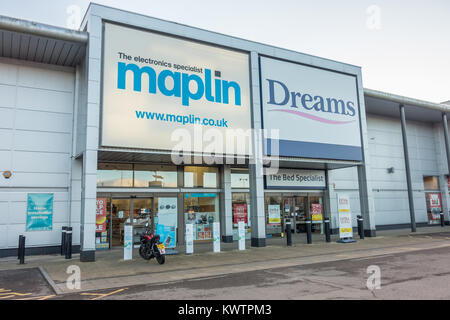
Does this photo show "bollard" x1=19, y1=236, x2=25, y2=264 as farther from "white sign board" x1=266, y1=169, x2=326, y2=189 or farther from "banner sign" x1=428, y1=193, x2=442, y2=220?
"banner sign" x1=428, y1=193, x2=442, y2=220

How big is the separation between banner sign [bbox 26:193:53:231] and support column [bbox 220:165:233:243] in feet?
24.6

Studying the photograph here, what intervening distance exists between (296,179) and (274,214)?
2255mm

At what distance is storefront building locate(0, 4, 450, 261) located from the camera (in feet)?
40.9

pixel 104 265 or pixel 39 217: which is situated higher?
pixel 39 217

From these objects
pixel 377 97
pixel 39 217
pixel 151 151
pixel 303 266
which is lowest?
pixel 303 266

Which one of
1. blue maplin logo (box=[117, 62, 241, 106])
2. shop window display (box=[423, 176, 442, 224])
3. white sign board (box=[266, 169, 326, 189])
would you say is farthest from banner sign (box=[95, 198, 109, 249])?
shop window display (box=[423, 176, 442, 224])

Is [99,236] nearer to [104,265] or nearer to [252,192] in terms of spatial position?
[104,265]

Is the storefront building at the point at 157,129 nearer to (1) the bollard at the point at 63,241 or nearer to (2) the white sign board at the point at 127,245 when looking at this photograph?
(1) the bollard at the point at 63,241

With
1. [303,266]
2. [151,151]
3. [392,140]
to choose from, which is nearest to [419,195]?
[392,140]

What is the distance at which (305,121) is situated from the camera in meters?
16.3

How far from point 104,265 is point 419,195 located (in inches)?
888

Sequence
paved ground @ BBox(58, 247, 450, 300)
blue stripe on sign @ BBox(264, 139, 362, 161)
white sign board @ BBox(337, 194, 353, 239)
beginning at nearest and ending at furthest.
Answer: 1. paved ground @ BBox(58, 247, 450, 300)
2. blue stripe on sign @ BBox(264, 139, 362, 161)
3. white sign board @ BBox(337, 194, 353, 239)

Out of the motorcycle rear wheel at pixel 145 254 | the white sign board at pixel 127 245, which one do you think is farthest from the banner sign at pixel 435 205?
the white sign board at pixel 127 245

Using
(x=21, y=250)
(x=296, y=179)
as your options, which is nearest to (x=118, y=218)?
(x=21, y=250)
